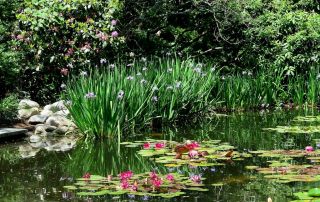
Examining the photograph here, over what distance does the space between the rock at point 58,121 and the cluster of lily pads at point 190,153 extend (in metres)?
1.67

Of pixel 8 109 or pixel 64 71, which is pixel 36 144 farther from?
pixel 64 71

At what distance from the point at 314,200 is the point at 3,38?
6.95 meters

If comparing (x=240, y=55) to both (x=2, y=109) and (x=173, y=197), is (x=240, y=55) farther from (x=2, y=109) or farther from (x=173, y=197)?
(x=173, y=197)

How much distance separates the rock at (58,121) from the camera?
7.81 m

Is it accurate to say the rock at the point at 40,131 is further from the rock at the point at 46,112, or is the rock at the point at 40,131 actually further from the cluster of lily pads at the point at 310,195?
the cluster of lily pads at the point at 310,195

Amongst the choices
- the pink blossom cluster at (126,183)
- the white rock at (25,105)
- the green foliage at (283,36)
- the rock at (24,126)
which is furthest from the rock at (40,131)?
the green foliage at (283,36)

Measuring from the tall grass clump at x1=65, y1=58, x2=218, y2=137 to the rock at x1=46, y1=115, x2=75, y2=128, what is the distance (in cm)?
28

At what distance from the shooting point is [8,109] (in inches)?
308

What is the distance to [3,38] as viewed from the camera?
31.5 feet

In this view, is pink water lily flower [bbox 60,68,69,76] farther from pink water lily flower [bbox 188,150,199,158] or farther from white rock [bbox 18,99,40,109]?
pink water lily flower [bbox 188,150,199,158]

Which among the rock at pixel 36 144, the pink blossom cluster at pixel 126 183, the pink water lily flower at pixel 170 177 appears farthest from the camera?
the rock at pixel 36 144

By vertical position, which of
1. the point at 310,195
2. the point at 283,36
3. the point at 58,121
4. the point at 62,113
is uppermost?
the point at 283,36

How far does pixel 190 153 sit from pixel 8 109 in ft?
10.7

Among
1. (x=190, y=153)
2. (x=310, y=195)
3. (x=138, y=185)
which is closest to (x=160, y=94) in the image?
(x=190, y=153)
